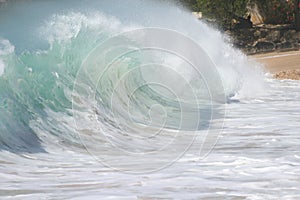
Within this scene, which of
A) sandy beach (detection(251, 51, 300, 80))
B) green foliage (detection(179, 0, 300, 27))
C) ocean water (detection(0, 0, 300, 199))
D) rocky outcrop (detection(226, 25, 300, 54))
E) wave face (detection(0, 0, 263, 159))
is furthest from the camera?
green foliage (detection(179, 0, 300, 27))

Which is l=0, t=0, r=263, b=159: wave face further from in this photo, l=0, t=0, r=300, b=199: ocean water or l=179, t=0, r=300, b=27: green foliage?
l=179, t=0, r=300, b=27: green foliage

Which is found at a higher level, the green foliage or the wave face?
the green foliage

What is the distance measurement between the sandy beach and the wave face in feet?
7.11

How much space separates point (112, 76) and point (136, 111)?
68.2 inches

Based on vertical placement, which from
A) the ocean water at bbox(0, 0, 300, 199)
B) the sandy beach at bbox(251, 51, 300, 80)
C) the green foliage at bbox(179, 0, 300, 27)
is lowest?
the ocean water at bbox(0, 0, 300, 199)

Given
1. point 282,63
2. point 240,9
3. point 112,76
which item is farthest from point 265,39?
point 112,76

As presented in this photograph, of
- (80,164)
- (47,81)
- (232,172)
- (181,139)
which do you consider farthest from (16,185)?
(47,81)

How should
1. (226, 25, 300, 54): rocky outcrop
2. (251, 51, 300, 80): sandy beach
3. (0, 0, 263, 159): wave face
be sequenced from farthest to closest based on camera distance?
(226, 25, 300, 54): rocky outcrop < (251, 51, 300, 80): sandy beach < (0, 0, 263, 159): wave face

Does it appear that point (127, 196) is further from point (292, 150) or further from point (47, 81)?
point (47, 81)

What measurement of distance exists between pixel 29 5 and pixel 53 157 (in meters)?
14.7

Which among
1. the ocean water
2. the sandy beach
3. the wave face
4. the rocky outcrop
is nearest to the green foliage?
the rocky outcrop

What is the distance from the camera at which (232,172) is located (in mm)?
7457

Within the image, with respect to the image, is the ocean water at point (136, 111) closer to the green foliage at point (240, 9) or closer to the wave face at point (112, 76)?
the wave face at point (112, 76)

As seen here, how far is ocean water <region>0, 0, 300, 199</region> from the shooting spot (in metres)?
7.13
